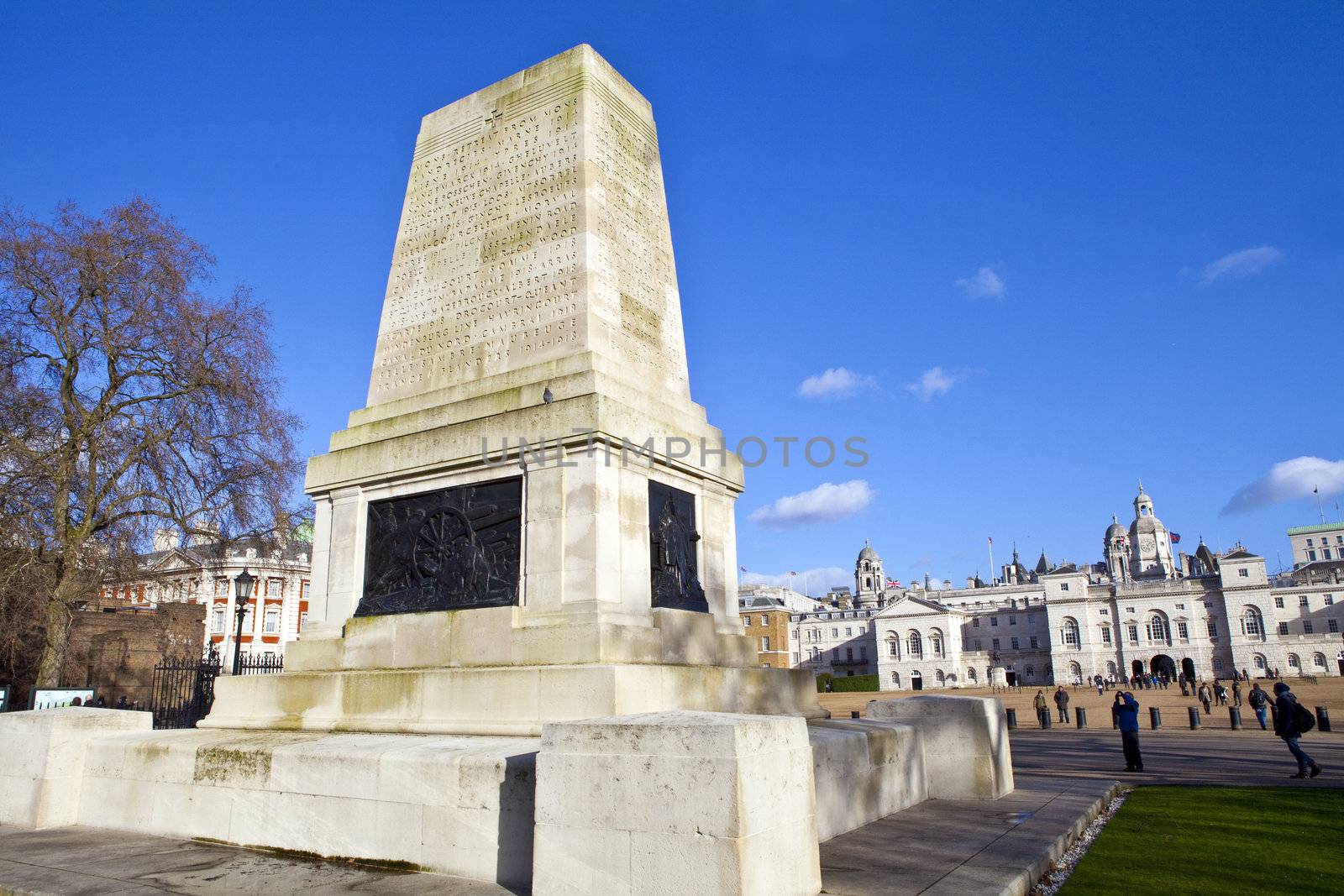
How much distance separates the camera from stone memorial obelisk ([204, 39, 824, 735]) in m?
8.52

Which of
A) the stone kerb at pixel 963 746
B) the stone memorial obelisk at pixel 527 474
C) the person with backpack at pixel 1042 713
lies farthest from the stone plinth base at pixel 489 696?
the person with backpack at pixel 1042 713

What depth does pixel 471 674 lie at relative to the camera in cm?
834

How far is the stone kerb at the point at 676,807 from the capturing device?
15.8 feet

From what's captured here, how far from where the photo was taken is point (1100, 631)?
379 ft

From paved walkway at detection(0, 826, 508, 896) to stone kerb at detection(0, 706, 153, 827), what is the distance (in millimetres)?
858

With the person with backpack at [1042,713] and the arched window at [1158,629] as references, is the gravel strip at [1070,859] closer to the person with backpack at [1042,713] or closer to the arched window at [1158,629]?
the person with backpack at [1042,713]

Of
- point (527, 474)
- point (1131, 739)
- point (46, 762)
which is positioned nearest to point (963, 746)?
point (527, 474)

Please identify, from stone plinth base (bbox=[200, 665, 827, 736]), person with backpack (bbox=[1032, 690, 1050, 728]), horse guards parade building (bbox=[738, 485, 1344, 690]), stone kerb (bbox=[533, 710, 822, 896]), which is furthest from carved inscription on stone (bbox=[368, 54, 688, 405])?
horse guards parade building (bbox=[738, 485, 1344, 690])

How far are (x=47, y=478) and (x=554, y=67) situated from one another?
17.0 metres

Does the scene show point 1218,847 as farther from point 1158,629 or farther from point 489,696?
point 1158,629

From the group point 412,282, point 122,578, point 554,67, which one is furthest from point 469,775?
point 122,578

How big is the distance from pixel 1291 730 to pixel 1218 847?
9.81 m

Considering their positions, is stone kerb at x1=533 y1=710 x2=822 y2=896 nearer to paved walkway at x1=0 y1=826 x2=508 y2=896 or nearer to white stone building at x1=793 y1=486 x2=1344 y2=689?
paved walkway at x1=0 y1=826 x2=508 y2=896

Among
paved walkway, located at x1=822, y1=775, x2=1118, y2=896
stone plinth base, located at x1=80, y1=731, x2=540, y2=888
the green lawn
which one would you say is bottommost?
the green lawn
